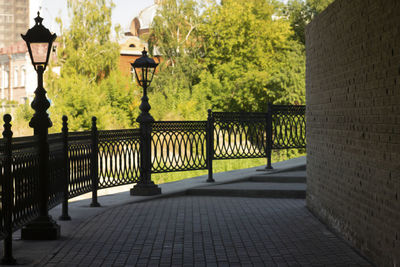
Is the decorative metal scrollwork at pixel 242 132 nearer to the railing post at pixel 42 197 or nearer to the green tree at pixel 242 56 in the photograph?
the railing post at pixel 42 197

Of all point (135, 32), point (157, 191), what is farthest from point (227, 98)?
point (157, 191)

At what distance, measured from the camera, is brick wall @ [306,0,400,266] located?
584cm

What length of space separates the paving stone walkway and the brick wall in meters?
0.41

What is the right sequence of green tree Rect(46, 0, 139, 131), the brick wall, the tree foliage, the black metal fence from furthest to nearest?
the tree foliage → green tree Rect(46, 0, 139, 131) → the black metal fence → the brick wall

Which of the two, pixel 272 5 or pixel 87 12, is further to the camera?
pixel 272 5

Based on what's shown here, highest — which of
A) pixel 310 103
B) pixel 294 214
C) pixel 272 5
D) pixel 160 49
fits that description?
pixel 272 5

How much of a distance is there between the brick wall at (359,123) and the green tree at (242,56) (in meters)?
42.9

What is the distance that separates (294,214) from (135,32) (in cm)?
7423

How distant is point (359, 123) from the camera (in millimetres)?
7035

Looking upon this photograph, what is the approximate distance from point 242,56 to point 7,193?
49477 mm

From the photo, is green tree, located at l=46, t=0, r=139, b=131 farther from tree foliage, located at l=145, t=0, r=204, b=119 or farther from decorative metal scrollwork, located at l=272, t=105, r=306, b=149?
decorative metal scrollwork, located at l=272, t=105, r=306, b=149

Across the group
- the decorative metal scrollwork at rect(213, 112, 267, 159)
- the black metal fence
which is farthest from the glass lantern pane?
the decorative metal scrollwork at rect(213, 112, 267, 159)

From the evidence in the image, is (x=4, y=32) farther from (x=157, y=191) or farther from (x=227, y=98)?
(x=157, y=191)

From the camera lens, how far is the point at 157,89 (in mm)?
51438
